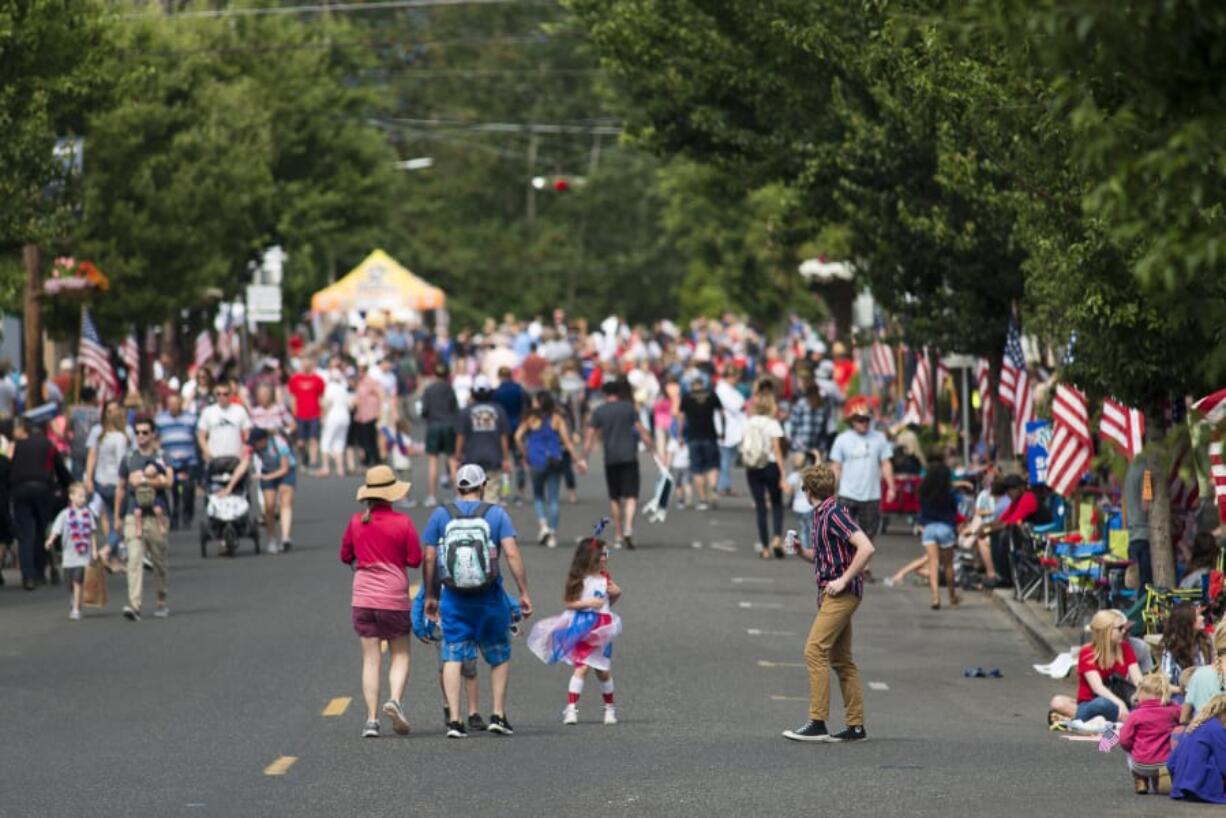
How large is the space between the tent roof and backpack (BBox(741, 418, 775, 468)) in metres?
36.6

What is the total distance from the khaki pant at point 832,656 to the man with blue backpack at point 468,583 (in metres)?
1.77

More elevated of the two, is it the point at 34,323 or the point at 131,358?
the point at 34,323

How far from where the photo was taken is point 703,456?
34.5 m

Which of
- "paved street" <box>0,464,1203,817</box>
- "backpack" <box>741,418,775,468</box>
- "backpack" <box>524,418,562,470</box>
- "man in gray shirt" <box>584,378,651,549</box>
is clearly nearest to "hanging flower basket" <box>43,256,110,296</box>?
"backpack" <box>524,418,562,470</box>

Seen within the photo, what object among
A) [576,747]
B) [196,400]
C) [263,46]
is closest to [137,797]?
[576,747]

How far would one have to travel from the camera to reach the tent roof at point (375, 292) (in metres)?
64.8

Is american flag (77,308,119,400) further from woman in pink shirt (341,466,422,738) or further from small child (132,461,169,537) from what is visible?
woman in pink shirt (341,466,422,738)

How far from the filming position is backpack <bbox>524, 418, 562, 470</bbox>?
29141 mm

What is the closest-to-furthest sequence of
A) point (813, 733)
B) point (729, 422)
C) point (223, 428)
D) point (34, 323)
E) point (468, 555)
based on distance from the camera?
point (468, 555), point (813, 733), point (223, 428), point (34, 323), point (729, 422)

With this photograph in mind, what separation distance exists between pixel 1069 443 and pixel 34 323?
1800 centimetres

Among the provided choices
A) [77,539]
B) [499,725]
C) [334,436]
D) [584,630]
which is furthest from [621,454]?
[334,436]

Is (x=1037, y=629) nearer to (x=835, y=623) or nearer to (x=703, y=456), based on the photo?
(x=835, y=623)

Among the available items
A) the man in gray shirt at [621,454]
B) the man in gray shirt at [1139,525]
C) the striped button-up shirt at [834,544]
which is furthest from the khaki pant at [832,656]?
the man in gray shirt at [621,454]

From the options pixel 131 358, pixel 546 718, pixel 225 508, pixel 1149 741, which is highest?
pixel 131 358
